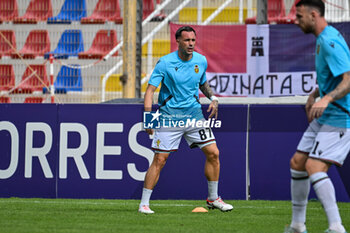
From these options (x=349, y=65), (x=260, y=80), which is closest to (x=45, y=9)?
(x=260, y=80)

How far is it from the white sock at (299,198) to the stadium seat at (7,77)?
29.9 ft

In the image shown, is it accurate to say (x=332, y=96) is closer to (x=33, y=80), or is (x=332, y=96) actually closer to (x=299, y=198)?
(x=299, y=198)

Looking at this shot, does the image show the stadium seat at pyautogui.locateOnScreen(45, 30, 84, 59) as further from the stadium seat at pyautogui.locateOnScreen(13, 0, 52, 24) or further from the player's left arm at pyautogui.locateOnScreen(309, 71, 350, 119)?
the player's left arm at pyautogui.locateOnScreen(309, 71, 350, 119)

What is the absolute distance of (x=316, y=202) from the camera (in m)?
10.1

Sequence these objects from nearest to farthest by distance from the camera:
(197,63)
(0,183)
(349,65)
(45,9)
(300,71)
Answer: (349,65)
(197,63)
(0,183)
(300,71)
(45,9)

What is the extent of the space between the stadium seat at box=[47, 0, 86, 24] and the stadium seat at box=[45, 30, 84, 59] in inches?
9.7

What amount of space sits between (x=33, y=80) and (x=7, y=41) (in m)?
1.21

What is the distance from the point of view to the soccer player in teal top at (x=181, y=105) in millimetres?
8594

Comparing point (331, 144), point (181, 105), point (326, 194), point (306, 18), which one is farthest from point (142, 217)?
point (306, 18)

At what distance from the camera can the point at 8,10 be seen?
1536 centimetres

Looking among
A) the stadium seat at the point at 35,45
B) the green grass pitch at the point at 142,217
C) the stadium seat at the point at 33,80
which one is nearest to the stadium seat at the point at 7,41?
the stadium seat at the point at 35,45

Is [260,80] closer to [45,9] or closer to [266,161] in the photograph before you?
[266,161]

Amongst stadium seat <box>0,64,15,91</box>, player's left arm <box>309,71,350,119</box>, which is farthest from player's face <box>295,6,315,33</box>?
stadium seat <box>0,64,15,91</box>

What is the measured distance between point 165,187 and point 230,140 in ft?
3.89
